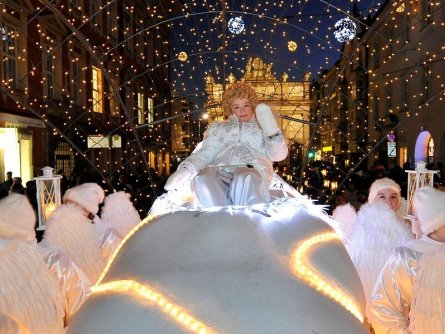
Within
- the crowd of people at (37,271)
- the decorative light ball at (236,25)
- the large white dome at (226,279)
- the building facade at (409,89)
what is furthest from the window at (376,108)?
the large white dome at (226,279)

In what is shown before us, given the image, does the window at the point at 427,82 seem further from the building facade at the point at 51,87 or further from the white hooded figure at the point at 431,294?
the white hooded figure at the point at 431,294

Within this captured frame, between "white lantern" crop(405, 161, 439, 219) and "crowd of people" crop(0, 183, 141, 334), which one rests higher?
"white lantern" crop(405, 161, 439, 219)

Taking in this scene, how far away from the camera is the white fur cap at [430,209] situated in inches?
96.4

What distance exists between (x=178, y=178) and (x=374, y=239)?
1366mm

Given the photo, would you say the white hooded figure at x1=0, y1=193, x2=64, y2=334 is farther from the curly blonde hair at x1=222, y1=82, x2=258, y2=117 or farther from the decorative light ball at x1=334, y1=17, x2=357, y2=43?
the decorative light ball at x1=334, y1=17, x2=357, y2=43

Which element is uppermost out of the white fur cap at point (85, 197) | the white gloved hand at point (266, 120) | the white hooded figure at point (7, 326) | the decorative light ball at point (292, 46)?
the decorative light ball at point (292, 46)

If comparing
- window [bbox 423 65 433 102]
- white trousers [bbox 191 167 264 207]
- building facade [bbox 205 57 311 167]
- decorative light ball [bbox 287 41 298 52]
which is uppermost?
window [bbox 423 65 433 102]

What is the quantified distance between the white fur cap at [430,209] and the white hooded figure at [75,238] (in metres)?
2.17

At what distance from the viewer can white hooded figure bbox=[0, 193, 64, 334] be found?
95.7 inches

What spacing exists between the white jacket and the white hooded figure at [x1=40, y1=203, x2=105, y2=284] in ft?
3.02

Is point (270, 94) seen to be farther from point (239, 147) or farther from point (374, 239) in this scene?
point (374, 239)

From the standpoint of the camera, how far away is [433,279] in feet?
7.88

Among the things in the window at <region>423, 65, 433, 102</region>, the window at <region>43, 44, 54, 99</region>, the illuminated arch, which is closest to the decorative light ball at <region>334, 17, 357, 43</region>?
the window at <region>43, 44, 54, 99</region>

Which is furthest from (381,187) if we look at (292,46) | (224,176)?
(292,46)
